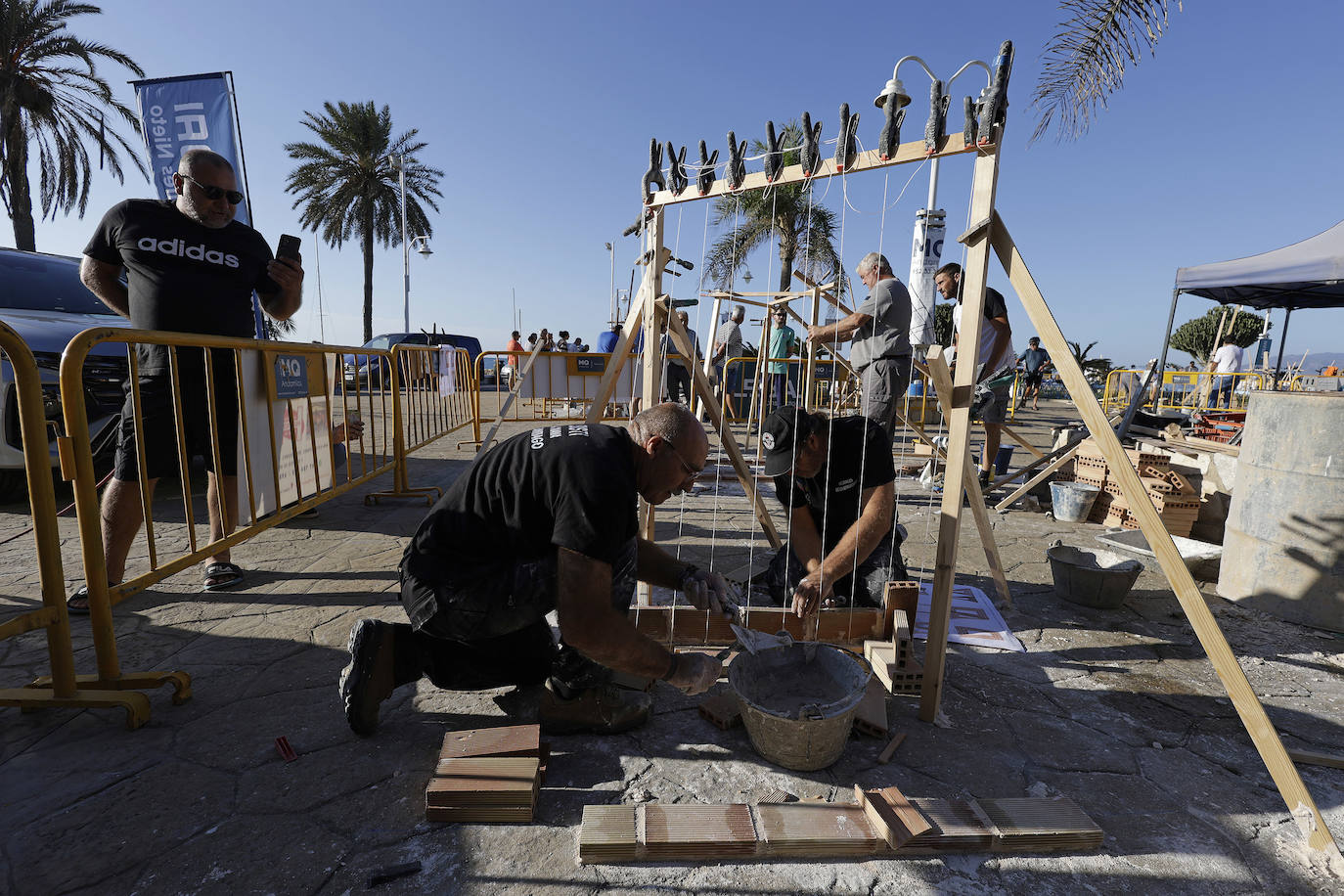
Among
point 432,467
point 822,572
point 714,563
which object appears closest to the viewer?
point 822,572

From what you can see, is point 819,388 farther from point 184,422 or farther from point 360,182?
point 360,182

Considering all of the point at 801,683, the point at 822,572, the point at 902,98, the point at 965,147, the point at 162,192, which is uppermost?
the point at 162,192

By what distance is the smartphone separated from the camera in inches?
125

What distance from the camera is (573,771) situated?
2.06 meters

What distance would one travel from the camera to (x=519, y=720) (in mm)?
2314

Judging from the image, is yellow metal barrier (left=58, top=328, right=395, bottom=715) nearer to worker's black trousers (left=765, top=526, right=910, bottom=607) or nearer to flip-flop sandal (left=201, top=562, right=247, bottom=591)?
flip-flop sandal (left=201, top=562, right=247, bottom=591)

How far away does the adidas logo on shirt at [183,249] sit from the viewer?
2.96 meters

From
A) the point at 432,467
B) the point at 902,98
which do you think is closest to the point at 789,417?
the point at 902,98

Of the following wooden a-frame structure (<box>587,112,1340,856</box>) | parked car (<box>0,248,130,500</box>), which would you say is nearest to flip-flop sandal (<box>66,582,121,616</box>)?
parked car (<box>0,248,130,500</box>)

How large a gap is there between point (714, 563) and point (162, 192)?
19.9 feet

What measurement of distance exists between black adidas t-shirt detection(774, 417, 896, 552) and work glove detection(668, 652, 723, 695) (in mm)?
977

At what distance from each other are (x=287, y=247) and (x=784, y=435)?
2.61m

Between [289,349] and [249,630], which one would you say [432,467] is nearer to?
[289,349]

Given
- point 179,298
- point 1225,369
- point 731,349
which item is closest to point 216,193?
point 179,298
